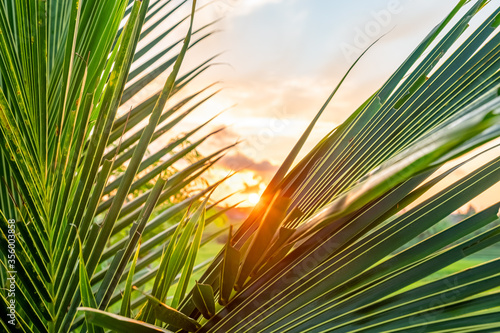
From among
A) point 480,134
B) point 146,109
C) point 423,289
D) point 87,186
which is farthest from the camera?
point 146,109

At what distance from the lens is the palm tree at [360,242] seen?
29cm

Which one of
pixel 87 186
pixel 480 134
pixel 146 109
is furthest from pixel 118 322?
pixel 146 109

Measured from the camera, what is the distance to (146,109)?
0.83 metres

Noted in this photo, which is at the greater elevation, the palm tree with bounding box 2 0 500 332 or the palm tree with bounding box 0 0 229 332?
the palm tree with bounding box 0 0 229 332

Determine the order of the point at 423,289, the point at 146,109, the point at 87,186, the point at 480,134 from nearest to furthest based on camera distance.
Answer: the point at 480,134 < the point at 423,289 < the point at 87,186 < the point at 146,109

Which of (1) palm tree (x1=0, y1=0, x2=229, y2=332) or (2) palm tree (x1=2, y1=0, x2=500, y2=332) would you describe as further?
(1) palm tree (x1=0, y1=0, x2=229, y2=332)

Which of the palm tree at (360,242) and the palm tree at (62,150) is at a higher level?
the palm tree at (62,150)

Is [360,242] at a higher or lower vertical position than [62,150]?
lower

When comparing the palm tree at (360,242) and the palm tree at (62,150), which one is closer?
the palm tree at (360,242)

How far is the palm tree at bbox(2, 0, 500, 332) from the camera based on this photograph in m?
0.29

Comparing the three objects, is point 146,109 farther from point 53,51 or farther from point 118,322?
point 118,322

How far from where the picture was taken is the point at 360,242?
0.36 metres

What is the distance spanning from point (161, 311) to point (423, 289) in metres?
0.21

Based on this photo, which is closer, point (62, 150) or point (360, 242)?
point (360, 242)
